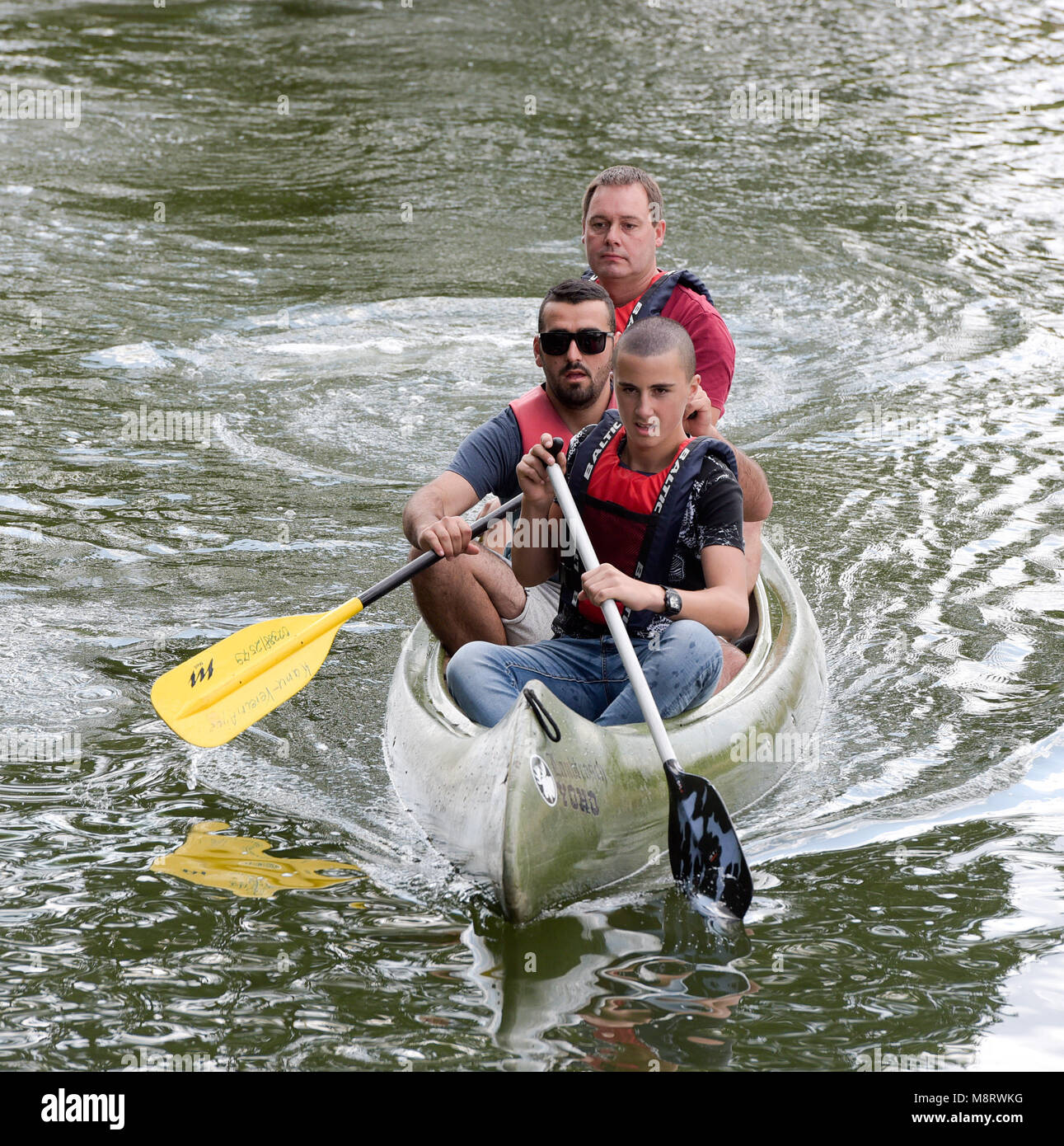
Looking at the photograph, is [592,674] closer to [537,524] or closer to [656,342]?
[537,524]

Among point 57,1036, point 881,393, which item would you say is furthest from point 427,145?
point 57,1036

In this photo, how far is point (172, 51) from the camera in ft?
52.5

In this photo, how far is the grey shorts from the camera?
4492mm

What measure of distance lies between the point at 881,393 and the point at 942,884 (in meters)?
5.25

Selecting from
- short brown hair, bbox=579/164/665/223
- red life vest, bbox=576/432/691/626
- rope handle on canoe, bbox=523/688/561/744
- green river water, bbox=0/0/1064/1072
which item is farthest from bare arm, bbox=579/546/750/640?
short brown hair, bbox=579/164/665/223
